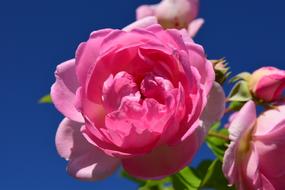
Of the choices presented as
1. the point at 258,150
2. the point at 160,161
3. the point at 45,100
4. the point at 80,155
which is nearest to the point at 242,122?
the point at 258,150

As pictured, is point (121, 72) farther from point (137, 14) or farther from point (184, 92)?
point (137, 14)

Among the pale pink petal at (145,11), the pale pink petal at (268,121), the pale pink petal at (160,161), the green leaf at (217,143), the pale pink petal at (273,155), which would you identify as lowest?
the green leaf at (217,143)

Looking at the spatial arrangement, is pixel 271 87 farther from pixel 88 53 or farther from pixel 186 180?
pixel 88 53

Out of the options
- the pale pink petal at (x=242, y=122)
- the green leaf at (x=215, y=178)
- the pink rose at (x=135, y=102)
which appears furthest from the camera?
the green leaf at (x=215, y=178)

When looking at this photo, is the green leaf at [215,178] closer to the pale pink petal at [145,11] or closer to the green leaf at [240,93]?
the green leaf at [240,93]

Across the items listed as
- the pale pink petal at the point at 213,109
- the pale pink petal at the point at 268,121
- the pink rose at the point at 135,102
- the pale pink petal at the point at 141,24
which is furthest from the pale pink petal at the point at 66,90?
the pale pink petal at the point at 268,121

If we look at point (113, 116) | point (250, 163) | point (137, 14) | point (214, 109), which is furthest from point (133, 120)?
point (137, 14)
